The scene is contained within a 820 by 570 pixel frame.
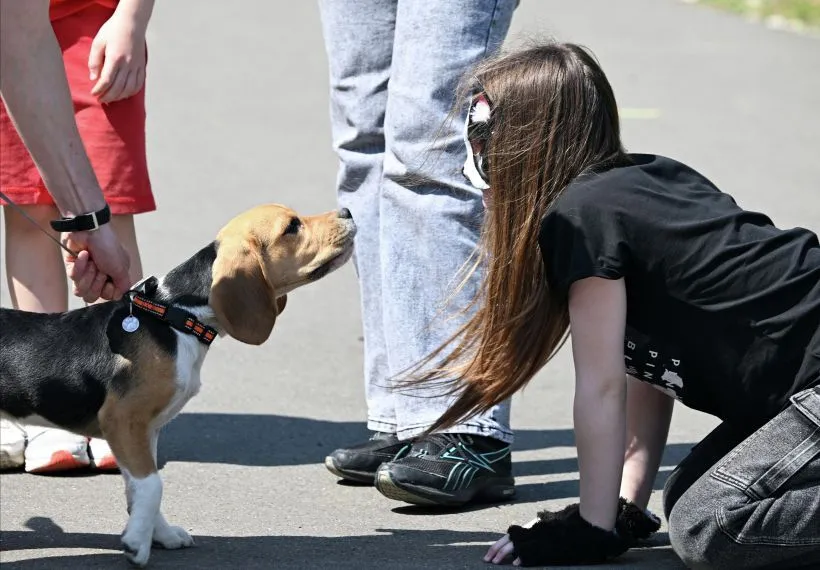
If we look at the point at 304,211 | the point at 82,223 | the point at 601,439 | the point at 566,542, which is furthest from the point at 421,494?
the point at 304,211

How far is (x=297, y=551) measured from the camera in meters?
3.59

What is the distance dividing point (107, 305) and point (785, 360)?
1.82m

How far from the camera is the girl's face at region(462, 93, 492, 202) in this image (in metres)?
3.53

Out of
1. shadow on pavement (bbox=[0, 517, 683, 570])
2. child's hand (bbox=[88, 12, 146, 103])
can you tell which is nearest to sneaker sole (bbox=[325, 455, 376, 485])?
shadow on pavement (bbox=[0, 517, 683, 570])

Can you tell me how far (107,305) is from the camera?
11.8 feet

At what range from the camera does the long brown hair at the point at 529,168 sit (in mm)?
3469

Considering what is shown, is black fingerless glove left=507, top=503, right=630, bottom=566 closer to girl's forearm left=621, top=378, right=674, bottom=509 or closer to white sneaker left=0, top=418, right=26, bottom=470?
girl's forearm left=621, top=378, right=674, bottom=509

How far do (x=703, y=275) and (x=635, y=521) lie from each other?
0.78 meters

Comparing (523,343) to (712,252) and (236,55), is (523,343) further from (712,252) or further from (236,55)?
(236,55)

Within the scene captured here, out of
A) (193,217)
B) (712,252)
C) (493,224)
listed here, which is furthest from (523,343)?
(193,217)

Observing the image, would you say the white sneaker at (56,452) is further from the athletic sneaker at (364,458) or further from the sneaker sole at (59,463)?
the athletic sneaker at (364,458)

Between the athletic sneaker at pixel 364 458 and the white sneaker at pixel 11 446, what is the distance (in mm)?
994

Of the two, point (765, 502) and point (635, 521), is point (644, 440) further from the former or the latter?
point (765, 502)

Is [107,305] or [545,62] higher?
[545,62]
